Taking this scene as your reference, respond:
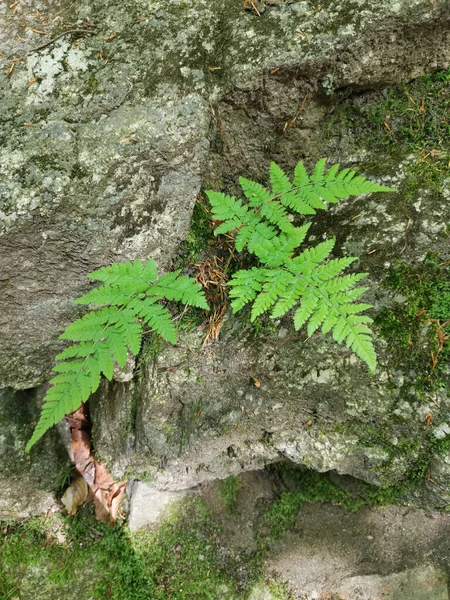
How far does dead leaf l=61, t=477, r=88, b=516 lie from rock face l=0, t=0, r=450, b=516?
3.33 feet

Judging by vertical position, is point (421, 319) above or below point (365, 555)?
above

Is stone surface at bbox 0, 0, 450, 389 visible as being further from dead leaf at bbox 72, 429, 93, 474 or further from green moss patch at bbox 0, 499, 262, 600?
green moss patch at bbox 0, 499, 262, 600

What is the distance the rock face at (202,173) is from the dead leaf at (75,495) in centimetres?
101

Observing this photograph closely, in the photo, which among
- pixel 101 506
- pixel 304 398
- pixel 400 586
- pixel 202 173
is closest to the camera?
pixel 304 398

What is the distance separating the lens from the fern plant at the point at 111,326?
2.49 metres

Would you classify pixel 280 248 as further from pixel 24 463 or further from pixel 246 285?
pixel 24 463

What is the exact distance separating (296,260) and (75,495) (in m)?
2.82

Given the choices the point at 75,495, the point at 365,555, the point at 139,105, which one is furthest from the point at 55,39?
the point at 365,555

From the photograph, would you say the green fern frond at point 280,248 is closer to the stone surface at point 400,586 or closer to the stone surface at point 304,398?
the stone surface at point 304,398

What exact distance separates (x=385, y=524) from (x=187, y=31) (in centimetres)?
397

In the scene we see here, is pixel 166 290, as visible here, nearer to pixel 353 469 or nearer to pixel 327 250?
pixel 327 250

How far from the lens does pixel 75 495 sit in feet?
12.4

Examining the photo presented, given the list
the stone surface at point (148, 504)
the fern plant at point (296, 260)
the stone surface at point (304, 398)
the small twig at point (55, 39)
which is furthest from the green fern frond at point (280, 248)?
the stone surface at point (148, 504)

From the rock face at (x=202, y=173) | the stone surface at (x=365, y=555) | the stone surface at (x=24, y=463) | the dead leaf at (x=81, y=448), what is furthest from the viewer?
the dead leaf at (x=81, y=448)
